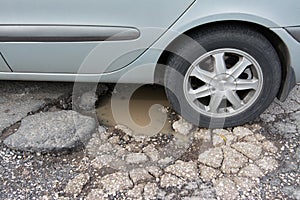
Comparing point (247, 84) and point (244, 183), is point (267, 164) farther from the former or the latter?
point (247, 84)

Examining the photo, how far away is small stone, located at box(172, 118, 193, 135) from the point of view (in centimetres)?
262

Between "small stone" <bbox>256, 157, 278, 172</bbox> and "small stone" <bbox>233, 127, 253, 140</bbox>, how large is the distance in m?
0.24

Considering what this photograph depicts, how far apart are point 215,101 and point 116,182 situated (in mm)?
841

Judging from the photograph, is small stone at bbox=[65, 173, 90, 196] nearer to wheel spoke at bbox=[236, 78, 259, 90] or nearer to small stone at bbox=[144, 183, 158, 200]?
small stone at bbox=[144, 183, 158, 200]

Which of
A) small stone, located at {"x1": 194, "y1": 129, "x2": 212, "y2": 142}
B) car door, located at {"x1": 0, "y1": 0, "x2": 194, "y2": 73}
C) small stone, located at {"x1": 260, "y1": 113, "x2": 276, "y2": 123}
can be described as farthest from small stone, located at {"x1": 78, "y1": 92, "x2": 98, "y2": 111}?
small stone, located at {"x1": 260, "y1": 113, "x2": 276, "y2": 123}

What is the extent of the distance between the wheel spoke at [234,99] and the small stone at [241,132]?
186 millimetres

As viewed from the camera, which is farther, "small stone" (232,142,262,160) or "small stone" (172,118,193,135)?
"small stone" (172,118,193,135)

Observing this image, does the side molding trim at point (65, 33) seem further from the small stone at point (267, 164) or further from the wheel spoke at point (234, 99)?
the small stone at point (267, 164)

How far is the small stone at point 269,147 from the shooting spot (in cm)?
246

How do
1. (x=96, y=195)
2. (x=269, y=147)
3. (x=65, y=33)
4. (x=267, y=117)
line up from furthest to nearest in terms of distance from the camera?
1. (x=267, y=117)
2. (x=269, y=147)
3. (x=65, y=33)
4. (x=96, y=195)

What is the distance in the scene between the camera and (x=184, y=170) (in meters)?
2.32

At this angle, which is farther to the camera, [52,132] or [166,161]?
[52,132]

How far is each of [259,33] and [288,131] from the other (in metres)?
0.76

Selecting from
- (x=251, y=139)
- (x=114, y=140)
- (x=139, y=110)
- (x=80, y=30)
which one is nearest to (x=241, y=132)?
(x=251, y=139)
